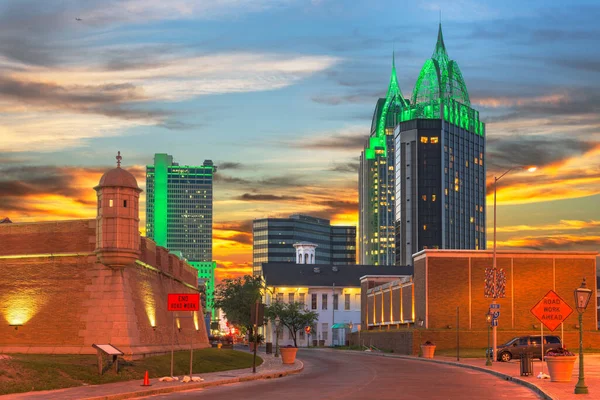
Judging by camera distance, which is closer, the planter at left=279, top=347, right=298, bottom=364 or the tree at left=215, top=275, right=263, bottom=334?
the planter at left=279, top=347, right=298, bottom=364

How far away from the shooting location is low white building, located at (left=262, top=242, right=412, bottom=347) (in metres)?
166

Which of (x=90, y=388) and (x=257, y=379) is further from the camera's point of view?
(x=257, y=379)

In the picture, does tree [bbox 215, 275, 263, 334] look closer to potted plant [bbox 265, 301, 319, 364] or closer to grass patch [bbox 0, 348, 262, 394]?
potted plant [bbox 265, 301, 319, 364]

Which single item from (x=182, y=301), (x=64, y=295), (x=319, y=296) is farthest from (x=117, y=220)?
(x=319, y=296)

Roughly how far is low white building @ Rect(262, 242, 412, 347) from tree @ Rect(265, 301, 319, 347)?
9.88m

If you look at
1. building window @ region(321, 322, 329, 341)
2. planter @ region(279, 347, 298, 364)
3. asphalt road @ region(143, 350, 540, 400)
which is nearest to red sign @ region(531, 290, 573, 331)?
asphalt road @ region(143, 350, 540, 400)

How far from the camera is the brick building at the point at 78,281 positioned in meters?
44.2

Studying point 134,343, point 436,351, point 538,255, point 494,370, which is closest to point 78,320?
point 134,343

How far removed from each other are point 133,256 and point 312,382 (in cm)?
1184

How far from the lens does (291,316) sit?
152 metres

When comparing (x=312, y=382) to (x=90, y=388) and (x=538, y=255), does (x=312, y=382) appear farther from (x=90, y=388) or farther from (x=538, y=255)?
(x=538, y=255)

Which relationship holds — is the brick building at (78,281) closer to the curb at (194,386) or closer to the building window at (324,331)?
the curb at (194,386)

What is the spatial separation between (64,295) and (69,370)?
33.5 feet

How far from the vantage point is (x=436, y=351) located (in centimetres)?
8412
